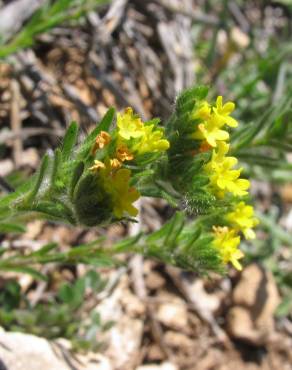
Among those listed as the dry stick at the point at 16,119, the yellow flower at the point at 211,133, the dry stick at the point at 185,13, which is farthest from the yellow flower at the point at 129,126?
the dry stick at the point at 185,13

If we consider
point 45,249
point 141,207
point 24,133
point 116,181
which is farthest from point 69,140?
point 141,207

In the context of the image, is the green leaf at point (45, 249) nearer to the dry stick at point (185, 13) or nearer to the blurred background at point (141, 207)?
the blurred background at point (141, 207)

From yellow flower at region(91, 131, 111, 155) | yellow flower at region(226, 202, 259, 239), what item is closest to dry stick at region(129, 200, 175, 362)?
yellow flower at region(226, 202, 259, 239)

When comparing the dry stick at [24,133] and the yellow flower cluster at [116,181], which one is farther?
the dry stick at [24,133]

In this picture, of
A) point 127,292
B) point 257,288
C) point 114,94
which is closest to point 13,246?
point 127,292

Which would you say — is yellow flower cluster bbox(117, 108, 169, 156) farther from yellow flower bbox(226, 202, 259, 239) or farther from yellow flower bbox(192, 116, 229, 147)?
yellow flower bbox(226, 202, 259, 239)

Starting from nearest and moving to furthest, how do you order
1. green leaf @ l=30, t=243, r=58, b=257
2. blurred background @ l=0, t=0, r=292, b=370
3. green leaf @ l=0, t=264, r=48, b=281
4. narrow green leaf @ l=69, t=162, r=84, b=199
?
1. narrow green leaf @ l=69, t=162, r=84, b=199
2. green leaf @ l=30, t=243, r=58, b=257
3. green leaf @ l=0, t=264, r=48, b=281
4. blurred background @ l=0, t=0, r=292, b=370
